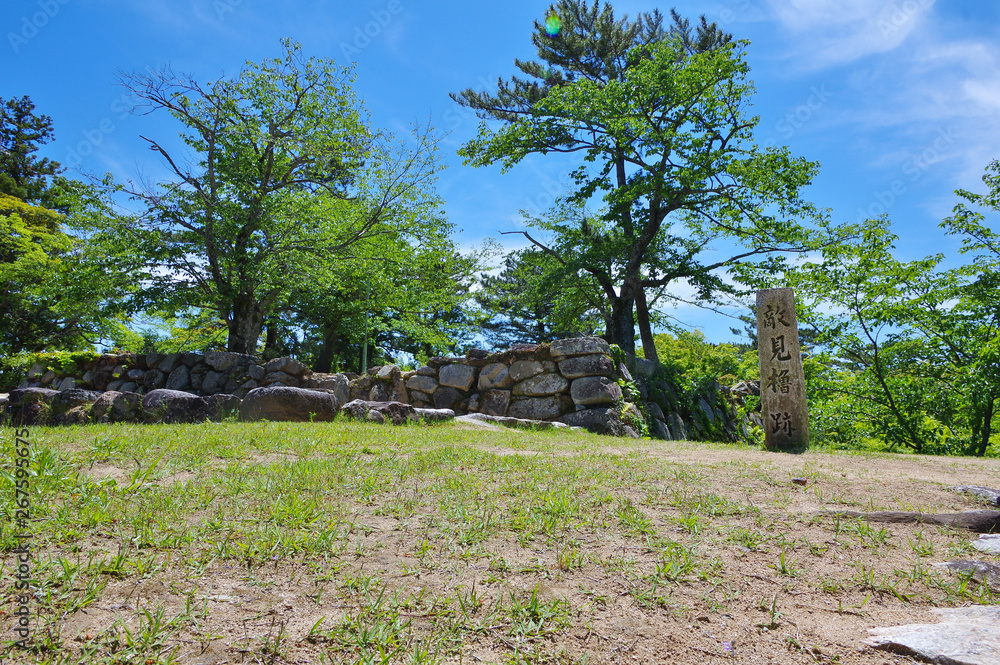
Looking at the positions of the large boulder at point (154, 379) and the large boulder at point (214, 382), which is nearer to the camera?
the large boulder at point (214, 382)

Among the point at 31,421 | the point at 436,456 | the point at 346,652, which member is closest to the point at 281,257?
the point at 31,421

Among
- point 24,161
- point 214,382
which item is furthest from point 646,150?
point 24,161

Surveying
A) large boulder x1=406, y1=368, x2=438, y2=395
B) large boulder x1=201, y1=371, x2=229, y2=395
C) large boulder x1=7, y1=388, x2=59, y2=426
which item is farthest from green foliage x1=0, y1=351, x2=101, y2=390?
large boulder x1=406, y1=368, x2=438, y2=395

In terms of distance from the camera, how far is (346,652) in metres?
1.73

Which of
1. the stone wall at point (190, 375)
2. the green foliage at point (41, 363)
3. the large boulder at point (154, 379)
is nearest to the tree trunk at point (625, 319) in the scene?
the stone wall at point (190, 375)

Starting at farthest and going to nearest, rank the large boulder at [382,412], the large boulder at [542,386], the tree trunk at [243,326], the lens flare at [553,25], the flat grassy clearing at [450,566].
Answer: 1. the lens flare at [553,25]
2. the tree trunk at [243,326]
3. the large boulder at [542,386]
4. the large boulder at [382,412]
5. the flat grassy clearing at [450,566]

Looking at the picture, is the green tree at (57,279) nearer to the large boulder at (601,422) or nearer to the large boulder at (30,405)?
the large boulder at (30,405)

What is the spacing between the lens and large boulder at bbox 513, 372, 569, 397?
10586 mm

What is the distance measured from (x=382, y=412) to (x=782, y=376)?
6005mm

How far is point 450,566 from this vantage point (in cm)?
234

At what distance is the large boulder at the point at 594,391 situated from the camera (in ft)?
33.0

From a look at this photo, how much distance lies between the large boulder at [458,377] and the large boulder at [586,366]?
78.5 inches

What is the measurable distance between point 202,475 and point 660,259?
48.3 feet

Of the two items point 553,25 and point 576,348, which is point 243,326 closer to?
point 576,348
